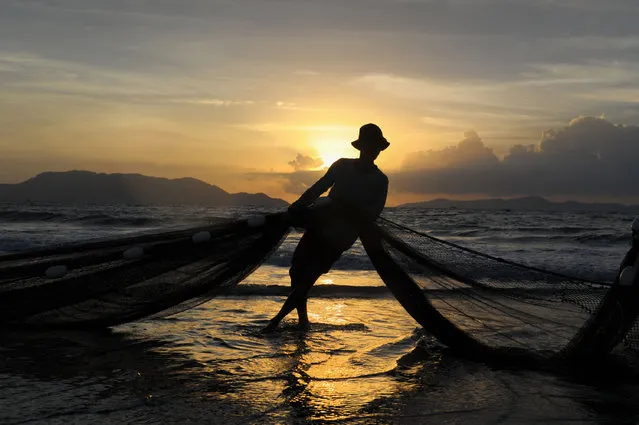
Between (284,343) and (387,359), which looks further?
(284,343)

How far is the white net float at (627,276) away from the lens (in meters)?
4.47

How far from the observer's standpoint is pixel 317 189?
19.5 feet

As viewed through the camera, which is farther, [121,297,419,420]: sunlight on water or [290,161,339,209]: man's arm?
[290,161,339,209]: man's arm

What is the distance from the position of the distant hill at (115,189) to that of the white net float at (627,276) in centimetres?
15088

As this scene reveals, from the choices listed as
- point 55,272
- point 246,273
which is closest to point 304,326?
point 246,273

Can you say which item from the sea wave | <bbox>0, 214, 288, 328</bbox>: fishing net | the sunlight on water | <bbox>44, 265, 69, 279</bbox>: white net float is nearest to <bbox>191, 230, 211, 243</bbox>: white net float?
<bbox>0, 214, 288, 328</bbox>: fishing net

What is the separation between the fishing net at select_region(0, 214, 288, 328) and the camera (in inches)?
222

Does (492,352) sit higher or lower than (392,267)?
lower

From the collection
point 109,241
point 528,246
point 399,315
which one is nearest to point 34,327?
point 109,241

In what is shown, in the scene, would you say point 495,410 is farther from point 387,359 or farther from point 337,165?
point 337,165

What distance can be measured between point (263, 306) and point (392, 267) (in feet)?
10.5

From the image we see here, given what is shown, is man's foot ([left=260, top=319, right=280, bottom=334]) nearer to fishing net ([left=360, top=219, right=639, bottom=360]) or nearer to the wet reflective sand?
the wet reflective sand

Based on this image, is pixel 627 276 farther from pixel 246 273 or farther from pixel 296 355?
pixel 246 273

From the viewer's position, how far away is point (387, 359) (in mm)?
5375
